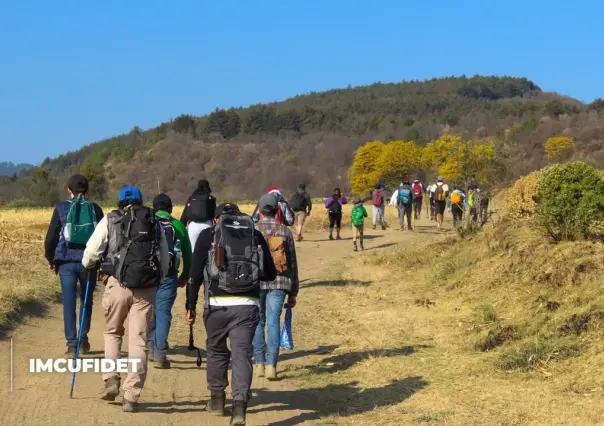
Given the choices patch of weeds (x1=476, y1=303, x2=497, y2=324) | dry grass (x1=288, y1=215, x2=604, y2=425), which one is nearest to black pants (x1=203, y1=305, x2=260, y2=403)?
dry grass (x1=288, y1=215, x2=604, y2=425)

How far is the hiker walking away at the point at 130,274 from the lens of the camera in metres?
6.66

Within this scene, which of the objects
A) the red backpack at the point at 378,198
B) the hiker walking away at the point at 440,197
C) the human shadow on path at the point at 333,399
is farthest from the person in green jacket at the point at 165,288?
the hiker walking away at the point at 440,197

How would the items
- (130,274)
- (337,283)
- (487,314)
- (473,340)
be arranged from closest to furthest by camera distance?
(130,274) < (473,340) < (487,314) < (337,283)

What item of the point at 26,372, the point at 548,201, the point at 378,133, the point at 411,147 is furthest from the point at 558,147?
the point at 26,372

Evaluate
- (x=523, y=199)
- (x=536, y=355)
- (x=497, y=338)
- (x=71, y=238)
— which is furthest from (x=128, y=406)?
(x=523, y=199)

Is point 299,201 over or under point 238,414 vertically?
over

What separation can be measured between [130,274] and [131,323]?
0.47m

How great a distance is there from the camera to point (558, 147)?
9238cm

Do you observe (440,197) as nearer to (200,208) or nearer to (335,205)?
(335,205)

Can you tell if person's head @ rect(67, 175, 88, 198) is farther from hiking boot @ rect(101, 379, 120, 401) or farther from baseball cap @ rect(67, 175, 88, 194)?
hiking boot @ rect(101, 379, 120, 401)

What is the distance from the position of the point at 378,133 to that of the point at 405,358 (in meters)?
157

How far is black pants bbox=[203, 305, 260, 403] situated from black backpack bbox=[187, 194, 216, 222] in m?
3.89

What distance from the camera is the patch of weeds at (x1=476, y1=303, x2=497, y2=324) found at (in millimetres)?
10281

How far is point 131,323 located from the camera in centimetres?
680
